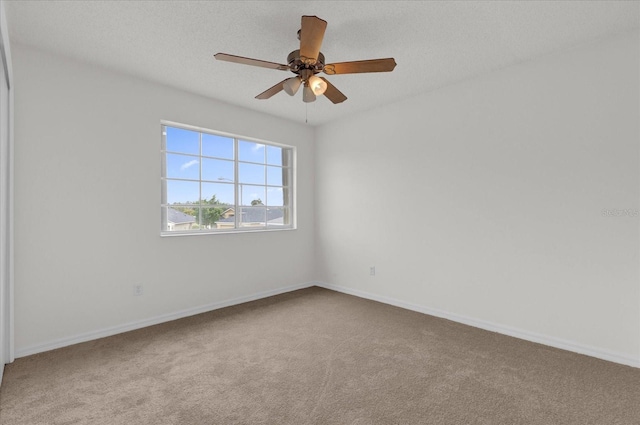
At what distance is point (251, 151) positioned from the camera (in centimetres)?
443

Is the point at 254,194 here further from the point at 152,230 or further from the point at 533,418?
the point at 533,418

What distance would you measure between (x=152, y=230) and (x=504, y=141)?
145 inches

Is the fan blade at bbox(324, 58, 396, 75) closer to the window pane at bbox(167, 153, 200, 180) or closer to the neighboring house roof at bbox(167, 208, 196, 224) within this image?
the window pane at bbox(167, 153, 200, 180)

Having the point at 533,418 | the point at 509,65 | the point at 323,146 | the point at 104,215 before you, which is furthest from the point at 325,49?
the point at 533,418

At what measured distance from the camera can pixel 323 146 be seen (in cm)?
492

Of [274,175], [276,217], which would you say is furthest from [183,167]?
[276,217]

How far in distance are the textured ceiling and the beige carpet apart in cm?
256

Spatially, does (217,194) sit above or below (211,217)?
above

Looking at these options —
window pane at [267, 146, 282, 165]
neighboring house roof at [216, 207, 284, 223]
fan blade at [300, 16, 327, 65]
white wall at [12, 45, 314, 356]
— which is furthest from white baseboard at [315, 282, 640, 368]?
fan blade at [300, 16, 327, 65]

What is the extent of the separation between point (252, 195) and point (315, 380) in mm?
2801

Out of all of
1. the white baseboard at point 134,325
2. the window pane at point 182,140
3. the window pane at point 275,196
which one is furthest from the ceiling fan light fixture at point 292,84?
the white baseboard at point 134,325

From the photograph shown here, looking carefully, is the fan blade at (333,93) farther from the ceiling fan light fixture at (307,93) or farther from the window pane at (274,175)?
the window pane at (274,175)

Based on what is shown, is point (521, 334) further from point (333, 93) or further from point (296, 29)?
point (296, 29)

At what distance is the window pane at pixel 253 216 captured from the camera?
4.33 meters
